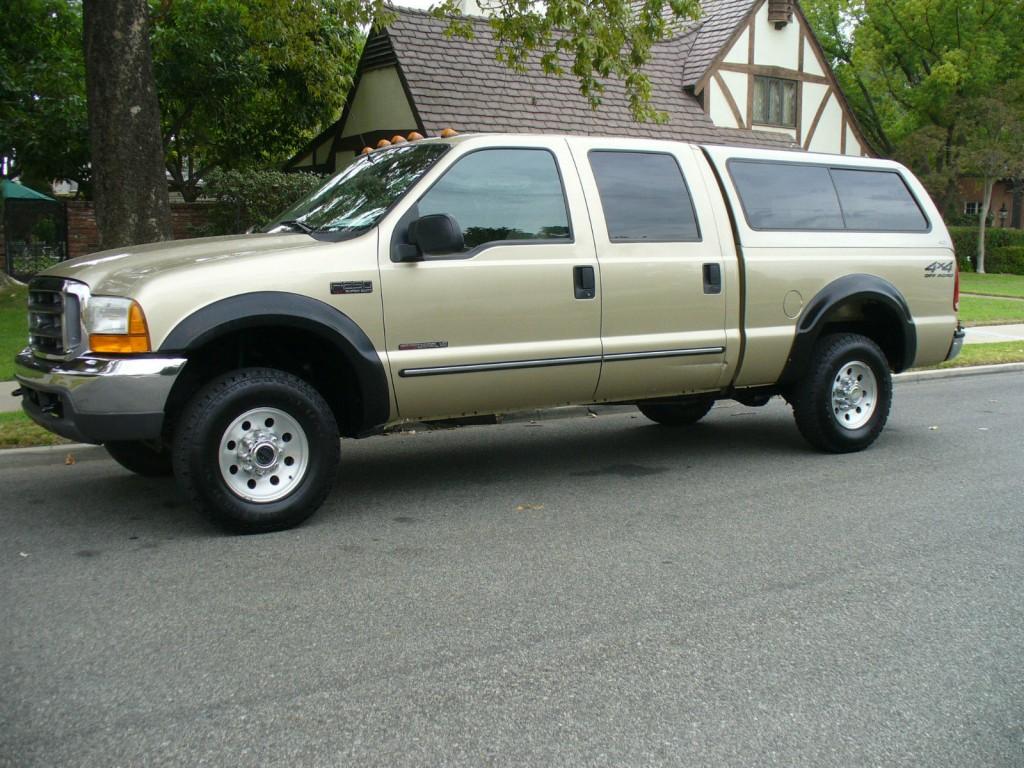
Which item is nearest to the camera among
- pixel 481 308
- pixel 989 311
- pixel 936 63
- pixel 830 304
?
pixel 481 308

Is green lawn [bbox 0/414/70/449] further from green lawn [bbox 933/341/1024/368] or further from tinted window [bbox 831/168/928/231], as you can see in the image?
green lawn [bbox 933/341/1024/368]

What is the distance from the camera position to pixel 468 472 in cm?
695

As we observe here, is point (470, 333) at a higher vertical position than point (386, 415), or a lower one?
higher

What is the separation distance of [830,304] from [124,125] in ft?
20.4

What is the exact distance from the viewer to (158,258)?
540 cm

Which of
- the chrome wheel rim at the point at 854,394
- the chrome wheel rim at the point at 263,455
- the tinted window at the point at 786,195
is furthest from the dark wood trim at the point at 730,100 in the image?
the chrome wheel rim at the point at 263,455

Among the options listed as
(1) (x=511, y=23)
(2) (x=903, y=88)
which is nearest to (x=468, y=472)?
(1) (x=511, y=23)

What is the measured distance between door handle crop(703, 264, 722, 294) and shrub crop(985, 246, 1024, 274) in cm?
3227

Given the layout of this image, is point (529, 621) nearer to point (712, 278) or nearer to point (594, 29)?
point (712, 278)

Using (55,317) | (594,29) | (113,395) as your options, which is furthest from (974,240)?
(113,395)

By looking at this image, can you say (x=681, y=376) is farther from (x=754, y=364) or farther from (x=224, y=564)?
(x=224, y=564)

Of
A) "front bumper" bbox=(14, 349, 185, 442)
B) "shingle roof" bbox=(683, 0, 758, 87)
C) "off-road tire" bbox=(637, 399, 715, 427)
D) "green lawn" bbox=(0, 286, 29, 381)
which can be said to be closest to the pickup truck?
"front bumper" bbox=(14, 349, 185, 442)

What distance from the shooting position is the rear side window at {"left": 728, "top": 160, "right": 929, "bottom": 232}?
7.08 meters

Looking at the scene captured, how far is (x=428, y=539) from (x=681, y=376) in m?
2.21
